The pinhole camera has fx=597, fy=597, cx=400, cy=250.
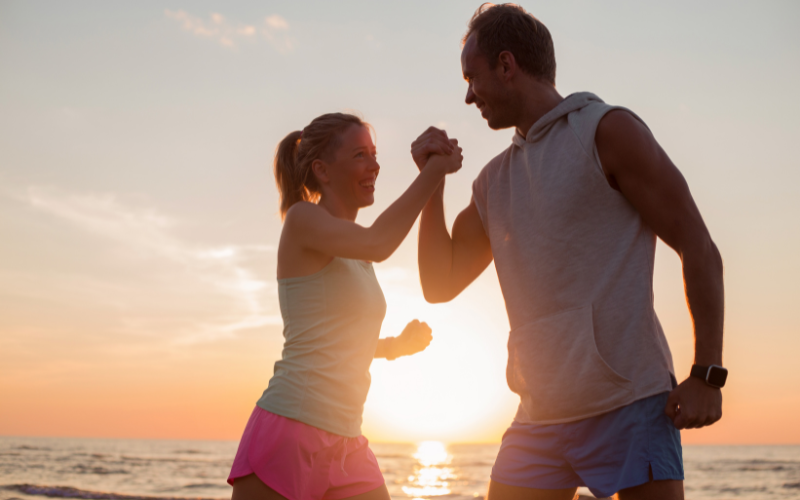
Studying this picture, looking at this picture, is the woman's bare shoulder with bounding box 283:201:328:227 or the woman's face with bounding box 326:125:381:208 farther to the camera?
the woman's face with bounding box 326:125:381:208

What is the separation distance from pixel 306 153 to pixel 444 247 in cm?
91

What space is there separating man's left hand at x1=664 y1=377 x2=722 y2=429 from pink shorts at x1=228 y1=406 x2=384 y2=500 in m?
1.40

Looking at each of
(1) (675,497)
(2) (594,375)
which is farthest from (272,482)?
(1) (675,497)

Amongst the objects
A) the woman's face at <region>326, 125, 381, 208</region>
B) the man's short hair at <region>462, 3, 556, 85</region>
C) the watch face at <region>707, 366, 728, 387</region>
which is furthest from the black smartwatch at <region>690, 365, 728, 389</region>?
the woman's face at <region>326, 125, 381, 208</region>

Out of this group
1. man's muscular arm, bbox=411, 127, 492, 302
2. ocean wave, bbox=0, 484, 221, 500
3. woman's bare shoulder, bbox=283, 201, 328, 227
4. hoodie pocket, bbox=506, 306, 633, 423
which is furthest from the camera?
ocean wave, bbox=0, 484, 221, 500

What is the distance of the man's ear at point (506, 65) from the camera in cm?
262

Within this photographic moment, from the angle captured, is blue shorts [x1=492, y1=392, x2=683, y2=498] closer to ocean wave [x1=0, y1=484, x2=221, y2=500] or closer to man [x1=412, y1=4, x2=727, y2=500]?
man [x1=412, y1=4, x2=727, y2=500]

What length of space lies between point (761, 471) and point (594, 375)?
112ft

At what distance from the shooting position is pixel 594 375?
2.09 metres

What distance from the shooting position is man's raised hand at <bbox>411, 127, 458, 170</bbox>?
2.83m

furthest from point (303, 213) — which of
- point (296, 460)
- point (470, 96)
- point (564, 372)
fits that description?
point (564, 372)

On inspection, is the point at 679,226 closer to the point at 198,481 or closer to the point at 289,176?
the point at 289,176

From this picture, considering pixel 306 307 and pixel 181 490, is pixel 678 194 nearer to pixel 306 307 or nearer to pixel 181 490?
pixel 306 307

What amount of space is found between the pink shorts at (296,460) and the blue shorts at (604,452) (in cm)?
75
